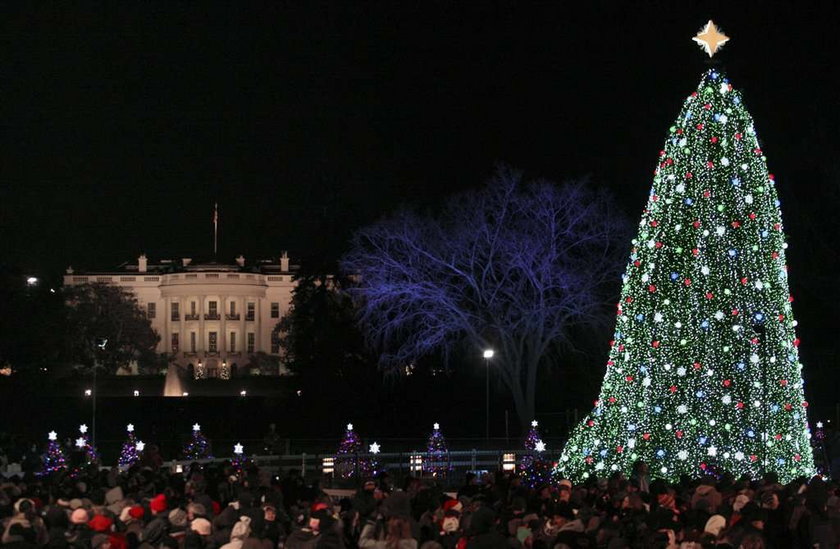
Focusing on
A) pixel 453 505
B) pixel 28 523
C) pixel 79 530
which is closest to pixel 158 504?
pixel 79 530

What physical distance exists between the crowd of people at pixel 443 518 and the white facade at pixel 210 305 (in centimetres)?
13651

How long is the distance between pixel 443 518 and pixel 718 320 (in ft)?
30.5

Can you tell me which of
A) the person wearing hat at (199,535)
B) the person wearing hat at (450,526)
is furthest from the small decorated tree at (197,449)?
the person wearing hat at (199,535)

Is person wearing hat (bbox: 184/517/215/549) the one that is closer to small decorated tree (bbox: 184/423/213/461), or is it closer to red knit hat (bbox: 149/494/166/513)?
red knit hat (bbox: 149/494/166/513)

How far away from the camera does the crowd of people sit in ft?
44.3

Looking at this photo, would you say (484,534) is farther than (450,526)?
No

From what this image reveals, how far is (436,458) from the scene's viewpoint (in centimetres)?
3600

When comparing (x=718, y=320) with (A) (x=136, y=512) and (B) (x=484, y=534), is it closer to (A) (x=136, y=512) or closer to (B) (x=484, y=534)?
(A) (x=136, y=512)

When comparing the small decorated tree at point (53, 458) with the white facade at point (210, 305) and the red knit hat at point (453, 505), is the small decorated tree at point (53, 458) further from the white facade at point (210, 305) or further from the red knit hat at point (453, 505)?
the white facade at point (210, 305)

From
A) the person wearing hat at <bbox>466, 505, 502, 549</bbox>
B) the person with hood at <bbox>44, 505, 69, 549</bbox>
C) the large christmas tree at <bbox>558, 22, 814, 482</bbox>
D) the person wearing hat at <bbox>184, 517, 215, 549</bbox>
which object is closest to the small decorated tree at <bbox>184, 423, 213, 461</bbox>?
the large christmas tree at <bbox>558, 22, 814, 482</bbox>

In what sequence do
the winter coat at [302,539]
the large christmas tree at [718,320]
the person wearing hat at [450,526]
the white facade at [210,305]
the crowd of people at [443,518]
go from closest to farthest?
the crowd of people at [443,518], the winter coat at [302,539], the person wearing hat at [450,526], the large christmas tree at [718,320], the white facade at [210,305]

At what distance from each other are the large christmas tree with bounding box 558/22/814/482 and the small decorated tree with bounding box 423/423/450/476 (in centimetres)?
1082

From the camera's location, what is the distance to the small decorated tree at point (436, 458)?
34.5 m

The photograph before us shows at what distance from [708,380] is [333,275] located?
54.9m
